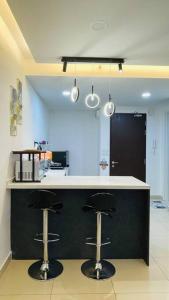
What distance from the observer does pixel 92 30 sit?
7.65 feet

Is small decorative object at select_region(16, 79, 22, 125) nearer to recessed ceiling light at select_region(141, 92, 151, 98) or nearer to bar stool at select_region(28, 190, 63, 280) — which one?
bar stool at select_region(28, 190, 63, 280)

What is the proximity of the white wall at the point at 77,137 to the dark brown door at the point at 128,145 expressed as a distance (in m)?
0.69

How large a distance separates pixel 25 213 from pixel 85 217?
30.2 inches

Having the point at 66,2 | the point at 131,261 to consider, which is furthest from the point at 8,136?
the point at 131,261

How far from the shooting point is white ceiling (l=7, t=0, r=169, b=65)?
193 centimetres

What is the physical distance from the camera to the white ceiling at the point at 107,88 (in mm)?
3797

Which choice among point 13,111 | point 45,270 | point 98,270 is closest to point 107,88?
point 13,111

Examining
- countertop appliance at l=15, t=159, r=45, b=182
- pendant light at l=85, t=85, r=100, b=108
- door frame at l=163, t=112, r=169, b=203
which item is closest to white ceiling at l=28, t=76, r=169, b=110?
pendant light at l=85, t=85, r=100, b=108

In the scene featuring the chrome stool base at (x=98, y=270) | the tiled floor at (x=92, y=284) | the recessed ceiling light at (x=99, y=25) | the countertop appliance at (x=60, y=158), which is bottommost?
the tiled floor at (x=92, y=284)

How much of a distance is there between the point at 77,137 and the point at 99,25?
4.67 m

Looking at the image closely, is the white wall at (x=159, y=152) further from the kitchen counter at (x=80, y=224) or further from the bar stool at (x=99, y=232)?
the bar stool at (x=99, y=232)

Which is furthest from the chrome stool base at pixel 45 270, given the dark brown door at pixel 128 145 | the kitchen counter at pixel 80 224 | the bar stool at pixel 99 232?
the dark brown door at pixel 128 145

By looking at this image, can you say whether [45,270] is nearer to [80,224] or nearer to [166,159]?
[80,224]

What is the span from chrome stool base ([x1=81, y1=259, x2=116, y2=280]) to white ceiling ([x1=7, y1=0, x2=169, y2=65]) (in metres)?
2.50
